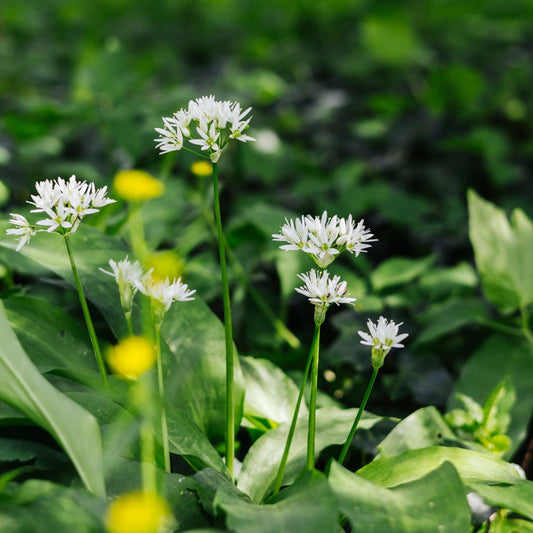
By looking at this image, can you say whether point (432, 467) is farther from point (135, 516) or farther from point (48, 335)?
point (48, 335)

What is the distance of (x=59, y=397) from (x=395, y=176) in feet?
7.38

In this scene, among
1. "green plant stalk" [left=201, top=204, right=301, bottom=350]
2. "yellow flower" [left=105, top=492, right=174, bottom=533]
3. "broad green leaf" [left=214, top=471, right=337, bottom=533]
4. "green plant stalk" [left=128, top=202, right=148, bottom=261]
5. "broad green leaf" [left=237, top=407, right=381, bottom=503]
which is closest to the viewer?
"yellow flower" [left=105, top=492, right=174, bottom=533]

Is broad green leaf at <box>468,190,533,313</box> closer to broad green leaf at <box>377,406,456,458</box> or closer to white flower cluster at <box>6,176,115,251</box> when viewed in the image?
broad green leaf at <box>377,406,456,458</box>

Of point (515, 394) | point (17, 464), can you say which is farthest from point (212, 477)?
point (515, 394)

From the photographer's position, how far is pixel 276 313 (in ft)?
5.53

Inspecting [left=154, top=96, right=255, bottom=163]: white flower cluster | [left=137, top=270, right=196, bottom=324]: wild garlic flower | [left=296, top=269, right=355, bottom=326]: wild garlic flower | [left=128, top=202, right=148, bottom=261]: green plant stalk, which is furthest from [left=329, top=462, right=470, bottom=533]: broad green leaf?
[left=128, top=202, right=148, bottom=261]: green plant stalk

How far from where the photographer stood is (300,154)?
296cm

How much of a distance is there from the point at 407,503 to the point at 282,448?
298 millimetres

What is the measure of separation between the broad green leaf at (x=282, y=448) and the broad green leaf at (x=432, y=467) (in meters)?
0.09

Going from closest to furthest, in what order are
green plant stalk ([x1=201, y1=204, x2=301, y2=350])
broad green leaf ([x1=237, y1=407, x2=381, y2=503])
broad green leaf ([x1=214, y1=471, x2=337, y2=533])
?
broad green leaf ([x1=214, y1=471, x2=337, y2=533])
broad green leaf ([x1=237, y1=407, x2=381, y2=503])
green plant stalk ([x1=201, y1=204, x2=301, y2=350])

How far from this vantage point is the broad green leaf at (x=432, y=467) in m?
0.89

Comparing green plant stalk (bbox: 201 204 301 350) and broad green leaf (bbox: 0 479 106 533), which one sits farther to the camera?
green plant stalk (bbox: 201 204 301 350)

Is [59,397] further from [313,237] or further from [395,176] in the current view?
[395,176]

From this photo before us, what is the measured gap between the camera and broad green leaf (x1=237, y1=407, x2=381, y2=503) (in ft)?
3.15
